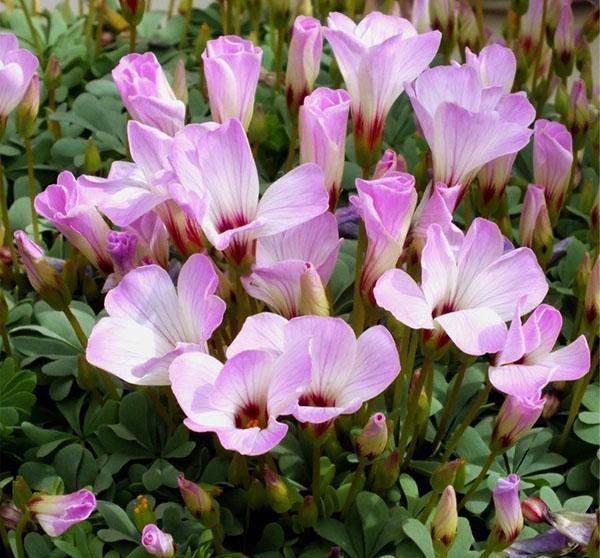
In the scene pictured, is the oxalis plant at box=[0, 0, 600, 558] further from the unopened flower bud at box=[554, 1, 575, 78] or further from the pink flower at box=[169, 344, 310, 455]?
the unopened flower bud at box=[554, 1, 575, 78]

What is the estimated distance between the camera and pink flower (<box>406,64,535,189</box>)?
2.16ft

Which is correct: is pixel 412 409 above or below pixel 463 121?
below

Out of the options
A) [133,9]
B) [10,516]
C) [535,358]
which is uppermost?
[133,9]

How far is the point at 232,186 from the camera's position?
24.6 inches

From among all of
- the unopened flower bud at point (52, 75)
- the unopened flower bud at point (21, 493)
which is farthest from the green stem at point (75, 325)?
the unopened flower bud at point (52, 75)

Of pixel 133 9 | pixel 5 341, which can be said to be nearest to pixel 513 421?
pixel 5 341

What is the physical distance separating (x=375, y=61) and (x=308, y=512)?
286 mm

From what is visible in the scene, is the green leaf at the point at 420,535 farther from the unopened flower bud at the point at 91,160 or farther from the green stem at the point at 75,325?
the unopened flower bud at the point at 91,160

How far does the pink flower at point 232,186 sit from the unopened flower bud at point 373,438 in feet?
0.40

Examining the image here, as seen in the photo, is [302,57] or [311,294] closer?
[311,294]

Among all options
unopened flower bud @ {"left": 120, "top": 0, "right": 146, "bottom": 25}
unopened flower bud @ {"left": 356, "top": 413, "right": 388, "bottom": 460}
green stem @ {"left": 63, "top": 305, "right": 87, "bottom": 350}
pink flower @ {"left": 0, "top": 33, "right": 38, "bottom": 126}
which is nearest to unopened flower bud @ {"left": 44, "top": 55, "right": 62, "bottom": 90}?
unopened flower bud @ {"left": 120, "top": 0, "right": 146, "bottom": 25}

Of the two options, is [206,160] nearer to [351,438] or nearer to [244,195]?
[244,195]

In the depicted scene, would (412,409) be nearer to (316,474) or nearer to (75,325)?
(316,474)

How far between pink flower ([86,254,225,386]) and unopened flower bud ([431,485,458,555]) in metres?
0.16
